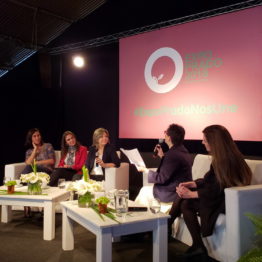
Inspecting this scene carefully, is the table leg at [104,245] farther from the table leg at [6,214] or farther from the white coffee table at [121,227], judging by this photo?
the table leg at [6,214]

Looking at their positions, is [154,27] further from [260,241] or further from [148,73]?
[260,241]

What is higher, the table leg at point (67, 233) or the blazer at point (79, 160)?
the blazer at point (79, 160)

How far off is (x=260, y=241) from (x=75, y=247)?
165cm

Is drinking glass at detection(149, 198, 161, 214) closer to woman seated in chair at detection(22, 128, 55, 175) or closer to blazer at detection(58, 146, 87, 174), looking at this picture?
blazer at detection(58, 146, 87, 174)

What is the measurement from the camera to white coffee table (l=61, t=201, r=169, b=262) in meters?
2.32

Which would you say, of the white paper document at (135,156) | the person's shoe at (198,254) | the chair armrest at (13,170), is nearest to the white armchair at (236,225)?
the person's shoe at (198,254)

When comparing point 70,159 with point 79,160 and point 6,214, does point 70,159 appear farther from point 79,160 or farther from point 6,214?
point 6,214

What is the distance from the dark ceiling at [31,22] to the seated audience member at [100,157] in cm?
231

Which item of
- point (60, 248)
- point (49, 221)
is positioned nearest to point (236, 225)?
point (60, 248)

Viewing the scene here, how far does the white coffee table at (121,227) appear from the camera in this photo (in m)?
2.32

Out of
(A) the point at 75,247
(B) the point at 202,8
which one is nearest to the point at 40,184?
(A) the point at 75,247

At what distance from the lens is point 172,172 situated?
10.3 ft

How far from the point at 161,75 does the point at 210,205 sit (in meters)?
2.44

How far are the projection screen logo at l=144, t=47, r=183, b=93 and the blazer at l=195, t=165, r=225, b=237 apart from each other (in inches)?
82.4
